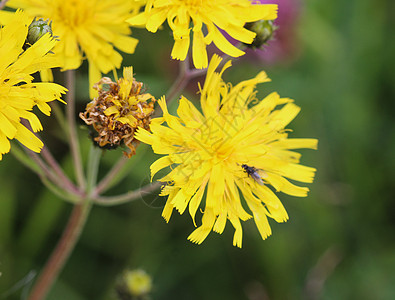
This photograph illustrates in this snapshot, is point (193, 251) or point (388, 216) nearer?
point (193, 251)

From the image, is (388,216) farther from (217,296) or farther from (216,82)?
(216,82)

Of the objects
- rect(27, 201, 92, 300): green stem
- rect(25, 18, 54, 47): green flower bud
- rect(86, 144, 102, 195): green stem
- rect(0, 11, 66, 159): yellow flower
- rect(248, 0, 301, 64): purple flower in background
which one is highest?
rect(248, 0, 301, 64): purple flower in background

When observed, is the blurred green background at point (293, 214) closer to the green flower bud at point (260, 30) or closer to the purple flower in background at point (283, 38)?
the purple flower in background at point (283, 38)

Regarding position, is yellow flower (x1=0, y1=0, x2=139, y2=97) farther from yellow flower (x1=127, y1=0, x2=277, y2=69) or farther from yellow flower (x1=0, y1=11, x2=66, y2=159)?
yellow flower (x1=0, y1=11, x2=66, y2=159)

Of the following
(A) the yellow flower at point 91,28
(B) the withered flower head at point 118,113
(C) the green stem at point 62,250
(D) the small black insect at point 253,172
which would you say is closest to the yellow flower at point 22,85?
(B) the withered flower head at point 118,113

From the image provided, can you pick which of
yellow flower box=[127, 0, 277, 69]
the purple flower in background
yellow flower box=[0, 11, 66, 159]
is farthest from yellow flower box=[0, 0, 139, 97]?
the purple flower in background

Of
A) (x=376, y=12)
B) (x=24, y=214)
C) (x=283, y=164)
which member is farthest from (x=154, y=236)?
(x=376, y=12)

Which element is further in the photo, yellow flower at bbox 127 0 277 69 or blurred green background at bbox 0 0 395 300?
blurred green background at bbox 0 0 395 300
